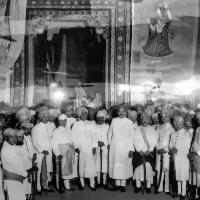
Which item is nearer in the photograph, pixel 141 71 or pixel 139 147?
pixel 139 147

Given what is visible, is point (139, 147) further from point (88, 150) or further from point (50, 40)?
point (50, 40)

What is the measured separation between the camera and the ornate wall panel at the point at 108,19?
341 inches

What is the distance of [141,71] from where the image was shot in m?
8.78

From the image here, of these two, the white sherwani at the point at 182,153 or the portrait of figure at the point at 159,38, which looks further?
the portrait of figure at the point at 159,38

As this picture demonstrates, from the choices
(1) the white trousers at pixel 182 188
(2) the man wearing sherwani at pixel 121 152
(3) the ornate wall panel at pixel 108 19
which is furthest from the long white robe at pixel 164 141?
(3) the ornate wall panel at pixel 108 19

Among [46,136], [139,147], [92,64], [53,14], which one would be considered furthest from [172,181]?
[53,14]

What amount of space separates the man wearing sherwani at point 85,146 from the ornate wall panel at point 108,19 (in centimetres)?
313

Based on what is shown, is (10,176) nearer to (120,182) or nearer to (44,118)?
(44,118)

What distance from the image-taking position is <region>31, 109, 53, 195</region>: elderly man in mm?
5148

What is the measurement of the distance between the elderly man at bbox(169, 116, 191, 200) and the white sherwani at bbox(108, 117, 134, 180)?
2.83 feet

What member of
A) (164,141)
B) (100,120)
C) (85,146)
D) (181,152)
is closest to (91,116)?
(100,120)

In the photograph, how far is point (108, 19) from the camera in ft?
28.5

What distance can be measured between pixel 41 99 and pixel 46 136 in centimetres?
351

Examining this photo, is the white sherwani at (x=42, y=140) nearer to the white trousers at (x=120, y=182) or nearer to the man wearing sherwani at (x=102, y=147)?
the man wearing sherwani at (x=102, y=147)
